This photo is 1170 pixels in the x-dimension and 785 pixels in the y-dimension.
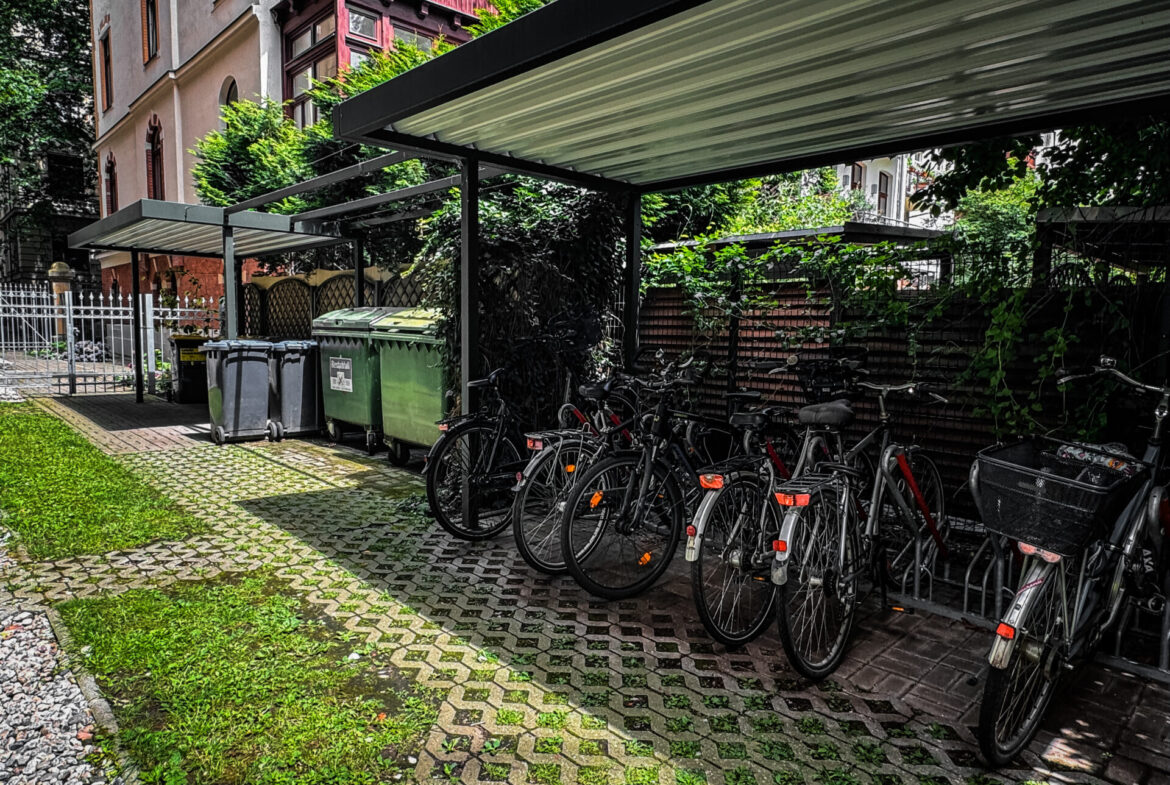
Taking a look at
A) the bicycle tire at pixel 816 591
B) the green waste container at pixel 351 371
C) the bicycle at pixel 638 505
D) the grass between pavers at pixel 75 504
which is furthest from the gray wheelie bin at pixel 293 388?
the bicycle tire at pixel 816 591

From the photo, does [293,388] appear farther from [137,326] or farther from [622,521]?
[622,521]

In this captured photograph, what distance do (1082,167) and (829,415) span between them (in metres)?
3.25

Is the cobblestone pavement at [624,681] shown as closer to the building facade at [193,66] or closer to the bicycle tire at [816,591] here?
the bicycle tire at [816,591]

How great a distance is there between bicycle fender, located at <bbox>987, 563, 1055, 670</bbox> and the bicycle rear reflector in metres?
0.03

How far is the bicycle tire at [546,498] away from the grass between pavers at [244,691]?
122cm

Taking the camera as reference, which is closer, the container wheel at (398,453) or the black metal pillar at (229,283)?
the container wheel at (398,453)

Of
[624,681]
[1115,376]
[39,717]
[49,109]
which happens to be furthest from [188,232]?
[49,109]

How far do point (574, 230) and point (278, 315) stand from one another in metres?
8.56

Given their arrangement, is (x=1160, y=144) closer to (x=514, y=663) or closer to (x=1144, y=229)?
(x=1144, y=229)

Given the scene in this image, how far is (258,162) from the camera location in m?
13.9

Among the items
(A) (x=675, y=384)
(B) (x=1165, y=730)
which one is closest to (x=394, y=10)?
(A) (x=675, y=384)

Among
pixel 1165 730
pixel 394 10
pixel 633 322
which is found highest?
pixel 394 10

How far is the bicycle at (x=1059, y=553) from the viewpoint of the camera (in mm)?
2475

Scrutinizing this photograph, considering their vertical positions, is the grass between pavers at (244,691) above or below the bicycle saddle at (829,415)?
below
